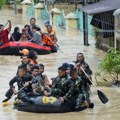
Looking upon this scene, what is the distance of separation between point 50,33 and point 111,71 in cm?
784

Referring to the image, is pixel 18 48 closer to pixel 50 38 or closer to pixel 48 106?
pixel 50 38

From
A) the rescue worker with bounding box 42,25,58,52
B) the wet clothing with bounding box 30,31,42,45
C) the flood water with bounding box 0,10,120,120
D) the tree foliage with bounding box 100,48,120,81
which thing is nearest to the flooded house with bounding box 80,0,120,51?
the flood water with bounding box 0,10,120,120

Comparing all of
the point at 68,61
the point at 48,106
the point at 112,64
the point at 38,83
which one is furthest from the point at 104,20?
the point at 48,106

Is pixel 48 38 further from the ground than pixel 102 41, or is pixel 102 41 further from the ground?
pixel 48 38

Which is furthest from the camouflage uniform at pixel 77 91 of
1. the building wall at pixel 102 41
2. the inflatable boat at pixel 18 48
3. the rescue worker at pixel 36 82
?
the building wall at pixel 102 41

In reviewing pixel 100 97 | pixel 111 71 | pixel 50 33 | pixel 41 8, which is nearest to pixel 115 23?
pixel 50 33

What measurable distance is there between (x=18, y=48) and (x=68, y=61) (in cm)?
259

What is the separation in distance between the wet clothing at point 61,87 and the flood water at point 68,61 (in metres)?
0.45

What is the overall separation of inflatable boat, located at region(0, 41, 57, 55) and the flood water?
1.00 ft

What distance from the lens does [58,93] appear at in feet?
A: 39.2

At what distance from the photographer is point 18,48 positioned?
72.7 ft

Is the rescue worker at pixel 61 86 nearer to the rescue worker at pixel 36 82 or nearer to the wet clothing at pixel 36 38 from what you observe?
the rescue worker at pixel 36 82

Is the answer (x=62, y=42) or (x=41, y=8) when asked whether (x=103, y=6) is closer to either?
(x=62, y=42)

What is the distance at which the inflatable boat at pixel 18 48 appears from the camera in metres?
22.1
